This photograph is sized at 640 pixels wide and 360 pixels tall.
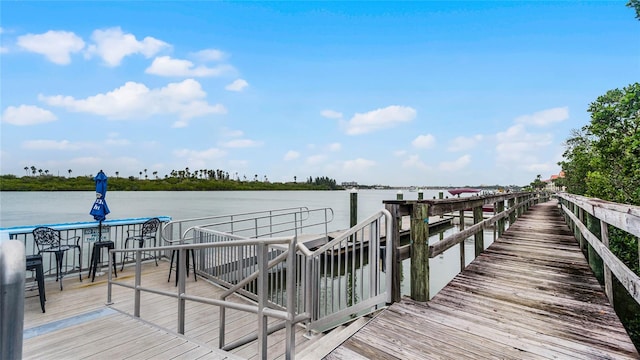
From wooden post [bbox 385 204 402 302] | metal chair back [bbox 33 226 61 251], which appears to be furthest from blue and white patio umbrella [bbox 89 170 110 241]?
wooden post [bbox 385 204 402 302]

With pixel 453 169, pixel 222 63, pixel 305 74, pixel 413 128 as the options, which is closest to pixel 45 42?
pixel 222 63

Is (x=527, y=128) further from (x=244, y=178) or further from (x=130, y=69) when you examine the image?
(x=244, y=178)

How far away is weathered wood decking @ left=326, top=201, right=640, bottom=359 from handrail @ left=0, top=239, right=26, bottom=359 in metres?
1.70

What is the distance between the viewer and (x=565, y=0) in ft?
39.4

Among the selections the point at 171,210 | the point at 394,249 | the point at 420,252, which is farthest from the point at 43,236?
the point at 171,210

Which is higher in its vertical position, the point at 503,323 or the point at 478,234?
the point at 478,234

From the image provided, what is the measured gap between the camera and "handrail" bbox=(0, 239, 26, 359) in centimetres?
66

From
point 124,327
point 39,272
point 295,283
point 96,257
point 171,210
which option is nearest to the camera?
point 295,283

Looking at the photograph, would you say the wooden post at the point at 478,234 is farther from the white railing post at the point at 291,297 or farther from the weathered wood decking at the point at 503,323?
the white railing post at the point at 291,297

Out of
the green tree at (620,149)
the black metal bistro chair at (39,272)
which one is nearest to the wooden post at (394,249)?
the black metal bistro chair at (39,272)

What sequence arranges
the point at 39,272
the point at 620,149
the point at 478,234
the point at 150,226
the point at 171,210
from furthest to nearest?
the point at 171,210 → the point at 620,149 → the point at 150,226 → the point at 478,234 → the point at 39,272

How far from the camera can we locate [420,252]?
279 cm

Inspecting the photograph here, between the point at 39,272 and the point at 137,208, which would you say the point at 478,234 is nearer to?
the point at 39,272

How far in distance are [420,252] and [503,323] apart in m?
0.84
